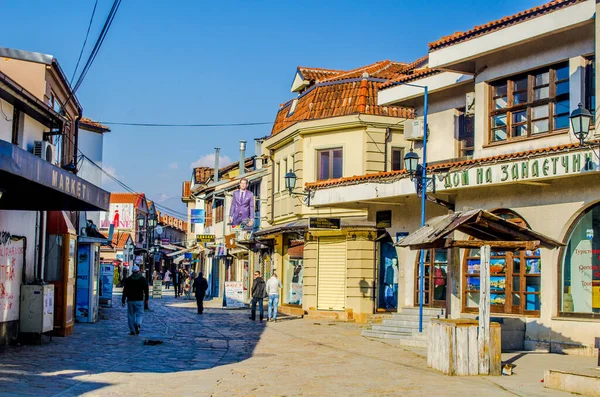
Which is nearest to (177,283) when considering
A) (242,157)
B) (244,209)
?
(242,157)

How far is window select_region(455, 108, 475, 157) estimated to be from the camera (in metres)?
22.3

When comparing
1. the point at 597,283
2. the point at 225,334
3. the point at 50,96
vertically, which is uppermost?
the point at 50,96

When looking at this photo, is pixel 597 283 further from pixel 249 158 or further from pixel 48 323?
pixel 249 158

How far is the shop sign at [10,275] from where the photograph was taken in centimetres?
1662

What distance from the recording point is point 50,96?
21.3 m

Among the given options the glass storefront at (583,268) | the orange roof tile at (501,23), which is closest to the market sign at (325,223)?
the orange roof tile at (501,23)

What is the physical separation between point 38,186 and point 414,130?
1254 centimetres

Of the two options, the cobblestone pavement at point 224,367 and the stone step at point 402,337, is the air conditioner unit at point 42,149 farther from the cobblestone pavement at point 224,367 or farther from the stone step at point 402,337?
the stone step at point 402,337

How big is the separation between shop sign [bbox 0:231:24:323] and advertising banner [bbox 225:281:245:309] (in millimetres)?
19086

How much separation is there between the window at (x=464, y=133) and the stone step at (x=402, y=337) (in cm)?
519

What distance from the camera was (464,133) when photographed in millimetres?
22531

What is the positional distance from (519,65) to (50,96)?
11659 mm

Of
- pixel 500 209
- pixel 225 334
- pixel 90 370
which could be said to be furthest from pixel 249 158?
pixel 90 370

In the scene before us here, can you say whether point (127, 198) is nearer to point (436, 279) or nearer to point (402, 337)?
point (436, 279)
